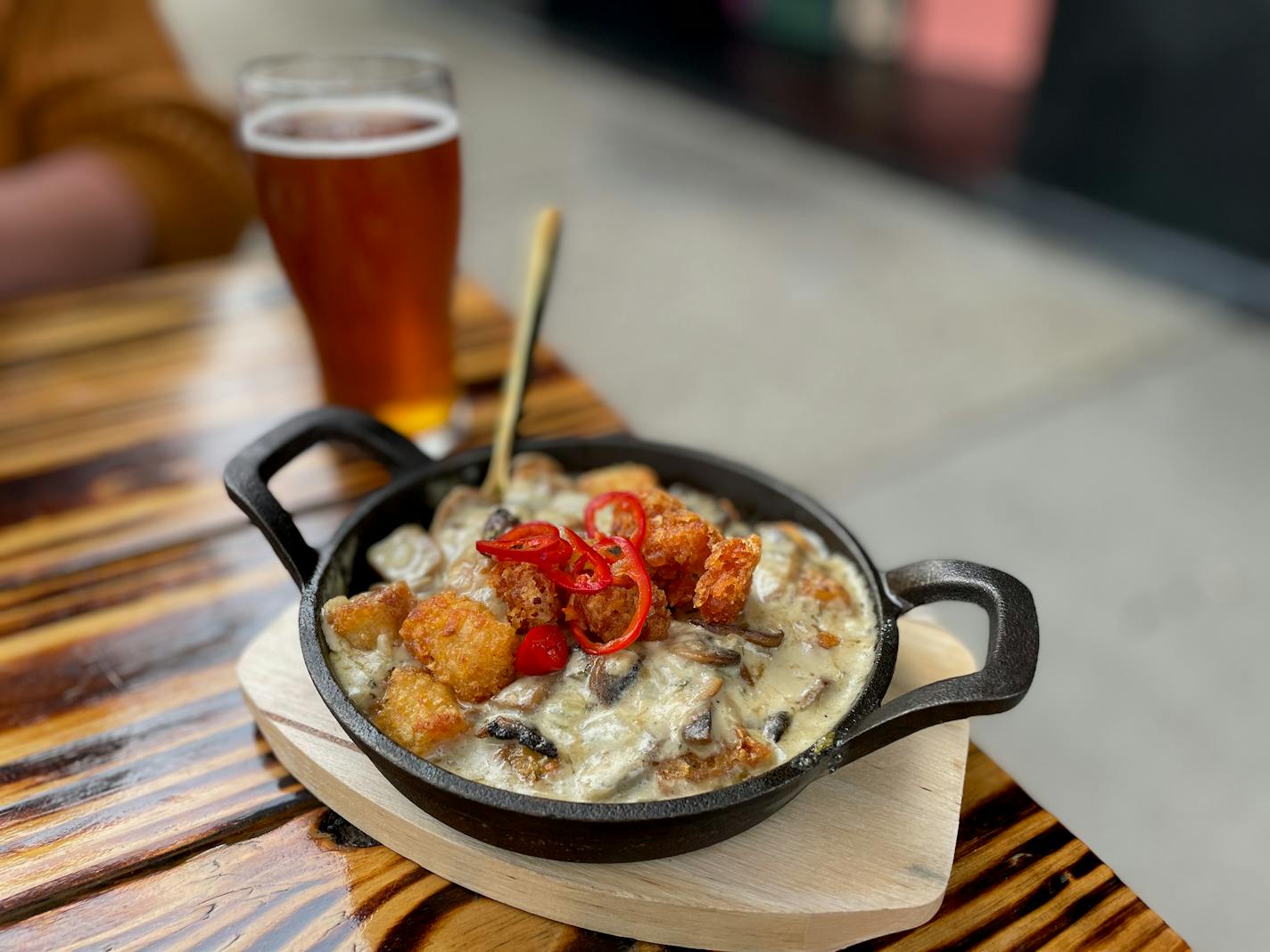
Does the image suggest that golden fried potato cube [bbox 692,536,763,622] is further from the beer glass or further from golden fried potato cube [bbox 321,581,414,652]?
the beer glass

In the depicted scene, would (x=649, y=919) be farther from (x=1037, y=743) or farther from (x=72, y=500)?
(x=1037, y=743)

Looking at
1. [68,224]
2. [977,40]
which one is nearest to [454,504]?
[68,224]

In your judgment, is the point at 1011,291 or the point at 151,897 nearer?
the point at 151,897

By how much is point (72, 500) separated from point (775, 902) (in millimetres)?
1033

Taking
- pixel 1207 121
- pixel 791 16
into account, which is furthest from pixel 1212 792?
pixel 791 16

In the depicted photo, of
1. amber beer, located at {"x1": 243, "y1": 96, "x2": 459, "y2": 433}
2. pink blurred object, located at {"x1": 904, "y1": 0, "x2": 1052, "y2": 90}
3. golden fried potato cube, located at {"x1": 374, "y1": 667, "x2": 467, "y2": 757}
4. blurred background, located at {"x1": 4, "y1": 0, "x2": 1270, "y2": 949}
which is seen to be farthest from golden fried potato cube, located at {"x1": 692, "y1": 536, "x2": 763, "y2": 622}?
pink blurred object, located at {"x1": 904, "y1": 0, "x2": 1052, "y2": 90}

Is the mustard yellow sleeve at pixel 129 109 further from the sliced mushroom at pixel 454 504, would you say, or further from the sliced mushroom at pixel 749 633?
the sliced mushroom at pixel 749 633

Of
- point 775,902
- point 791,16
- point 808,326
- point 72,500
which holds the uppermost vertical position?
point 775,902

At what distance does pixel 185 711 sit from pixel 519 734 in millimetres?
403

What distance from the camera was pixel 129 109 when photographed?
230 centimetres

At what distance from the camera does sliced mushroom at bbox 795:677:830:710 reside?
89 centimetres

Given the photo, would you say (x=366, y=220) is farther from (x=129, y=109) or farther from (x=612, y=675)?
(x=129, y=109)

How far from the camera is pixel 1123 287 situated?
151 inches

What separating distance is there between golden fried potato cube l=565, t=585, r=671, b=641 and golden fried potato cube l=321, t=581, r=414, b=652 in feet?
0.50
